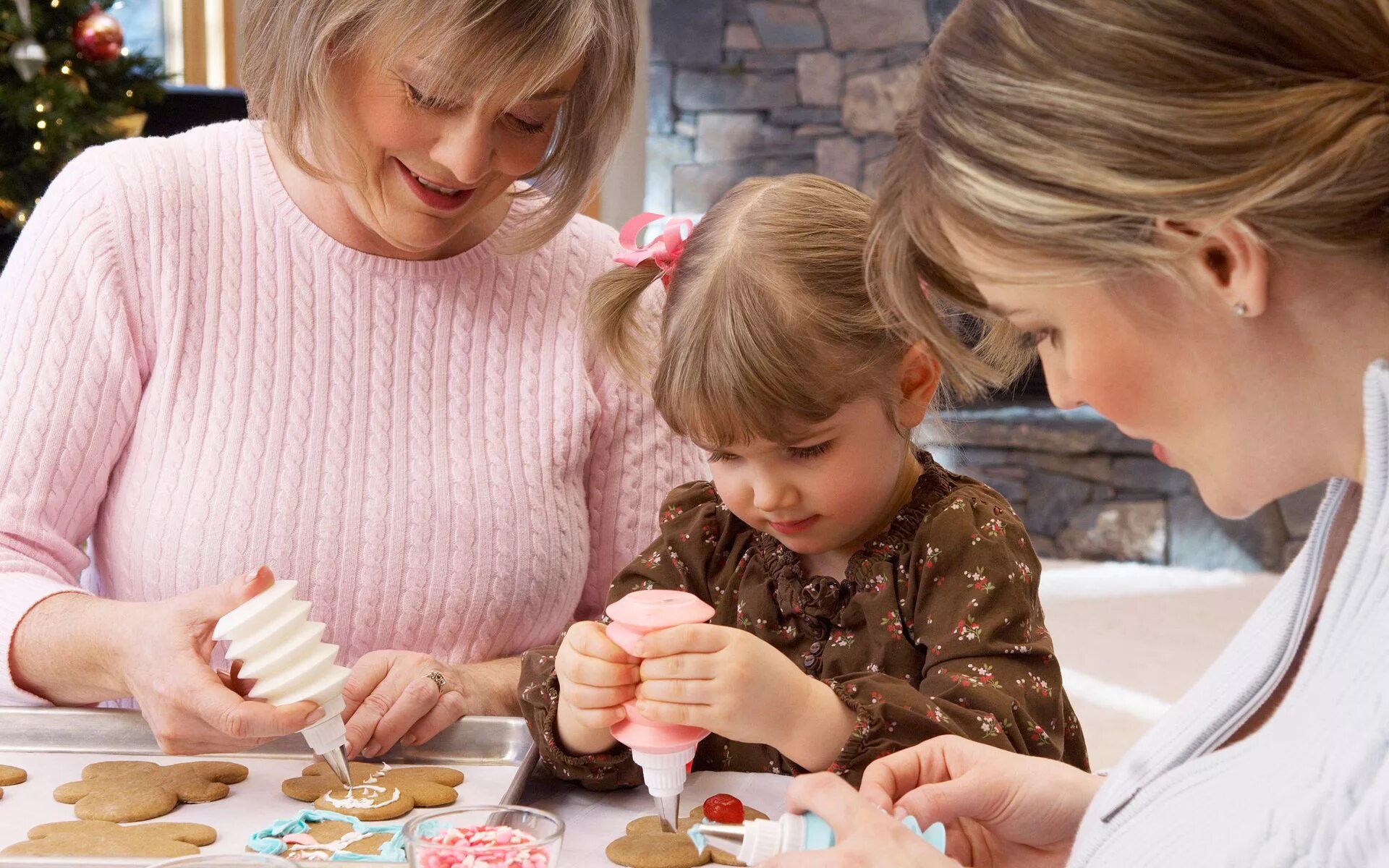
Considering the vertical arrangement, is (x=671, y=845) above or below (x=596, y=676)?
below

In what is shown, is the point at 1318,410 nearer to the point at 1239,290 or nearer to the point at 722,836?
the point at 1239,290

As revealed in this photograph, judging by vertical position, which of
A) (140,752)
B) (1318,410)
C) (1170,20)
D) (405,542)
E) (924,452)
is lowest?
(140,752)

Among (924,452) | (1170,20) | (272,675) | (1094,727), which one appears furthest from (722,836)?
(1094,727)

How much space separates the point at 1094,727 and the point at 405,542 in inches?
104

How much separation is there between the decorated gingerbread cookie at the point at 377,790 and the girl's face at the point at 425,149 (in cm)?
60

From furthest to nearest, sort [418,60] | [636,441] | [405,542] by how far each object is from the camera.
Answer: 1. [636,441]
2. [405,542]
3. [418,60]

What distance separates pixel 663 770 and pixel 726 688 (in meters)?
0.07

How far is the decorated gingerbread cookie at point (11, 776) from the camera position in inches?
40.3

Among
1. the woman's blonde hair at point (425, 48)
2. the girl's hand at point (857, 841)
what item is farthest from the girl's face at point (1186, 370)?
the woman's blonde hair at point (425, 48)

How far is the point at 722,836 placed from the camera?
79 cm

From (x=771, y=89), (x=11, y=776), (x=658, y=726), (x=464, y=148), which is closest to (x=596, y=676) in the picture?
(x=658, y=726)

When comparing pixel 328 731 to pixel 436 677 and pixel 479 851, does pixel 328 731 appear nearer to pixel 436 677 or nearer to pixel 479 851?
pixel 436 677

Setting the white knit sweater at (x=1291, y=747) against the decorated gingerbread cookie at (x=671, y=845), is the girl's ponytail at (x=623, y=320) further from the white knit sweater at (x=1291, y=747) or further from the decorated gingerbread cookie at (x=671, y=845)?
the white knit sweater at (x=1291, y=747)

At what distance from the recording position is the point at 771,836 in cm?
80
